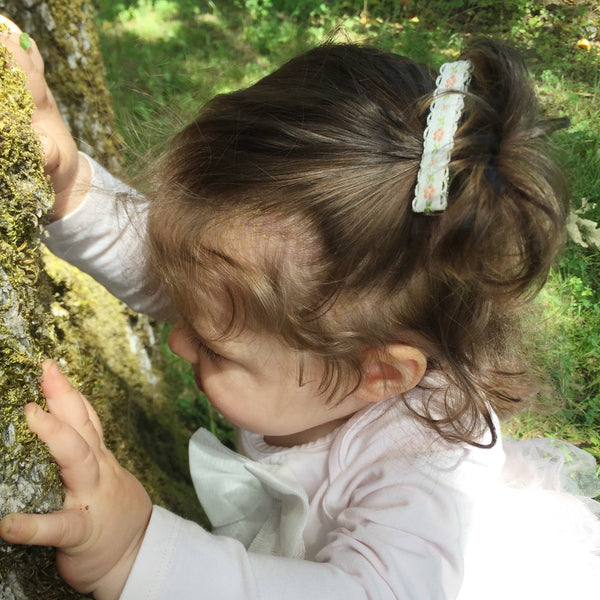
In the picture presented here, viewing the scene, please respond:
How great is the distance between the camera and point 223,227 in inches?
58.0

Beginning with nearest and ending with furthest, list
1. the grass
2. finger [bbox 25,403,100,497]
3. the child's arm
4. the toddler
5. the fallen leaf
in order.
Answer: finger [bbox 25,403,100,497], the toddler, the child's arm, the grass, the fallen leaf

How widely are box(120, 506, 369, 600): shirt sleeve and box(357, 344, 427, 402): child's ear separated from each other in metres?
0.46

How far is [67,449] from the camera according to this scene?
130 cm

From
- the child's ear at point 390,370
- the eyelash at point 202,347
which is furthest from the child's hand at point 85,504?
the child's ear at point 390,370

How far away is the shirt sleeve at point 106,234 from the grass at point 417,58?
0.51 feet

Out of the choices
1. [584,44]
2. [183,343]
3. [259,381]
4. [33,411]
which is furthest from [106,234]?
[584,44]

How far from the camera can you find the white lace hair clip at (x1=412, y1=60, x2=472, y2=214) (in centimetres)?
133

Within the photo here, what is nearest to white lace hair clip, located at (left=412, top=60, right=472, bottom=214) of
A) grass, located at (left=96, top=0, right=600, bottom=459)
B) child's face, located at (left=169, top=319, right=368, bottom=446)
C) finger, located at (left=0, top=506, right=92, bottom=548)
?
grass, located at (left=96, top=0, right=600, bottom=459)

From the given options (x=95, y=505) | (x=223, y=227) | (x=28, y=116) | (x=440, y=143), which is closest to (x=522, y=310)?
(x=440, y=143)

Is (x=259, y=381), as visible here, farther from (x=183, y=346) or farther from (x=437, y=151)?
(x=437, y=151)

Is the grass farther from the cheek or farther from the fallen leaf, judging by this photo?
the cheek

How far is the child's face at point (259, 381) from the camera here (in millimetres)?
1602

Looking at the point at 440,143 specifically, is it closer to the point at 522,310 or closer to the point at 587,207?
the point at 522,310

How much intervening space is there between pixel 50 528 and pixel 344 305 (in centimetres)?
78
